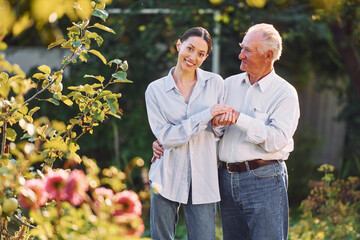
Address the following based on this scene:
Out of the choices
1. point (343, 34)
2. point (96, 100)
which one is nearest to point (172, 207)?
point (96, 100)

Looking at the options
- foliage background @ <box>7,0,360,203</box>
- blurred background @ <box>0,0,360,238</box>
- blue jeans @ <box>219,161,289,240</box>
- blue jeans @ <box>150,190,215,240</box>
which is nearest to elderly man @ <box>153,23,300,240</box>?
blue jeans @ <box>219,161,289,240</box>

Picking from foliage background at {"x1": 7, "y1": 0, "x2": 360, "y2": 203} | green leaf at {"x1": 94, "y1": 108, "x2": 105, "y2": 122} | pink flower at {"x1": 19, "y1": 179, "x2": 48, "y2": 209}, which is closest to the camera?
pink flower at {"x1": 19, "y1": 179, "x2": 48, "y2": 209}

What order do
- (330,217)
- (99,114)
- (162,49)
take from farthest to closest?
(162,49)
(330,217)
(99,114)

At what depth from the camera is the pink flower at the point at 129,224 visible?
1.62 meters

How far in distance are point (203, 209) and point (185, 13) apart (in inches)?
129

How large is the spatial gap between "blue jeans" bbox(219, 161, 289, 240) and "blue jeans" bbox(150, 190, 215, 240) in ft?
0.50

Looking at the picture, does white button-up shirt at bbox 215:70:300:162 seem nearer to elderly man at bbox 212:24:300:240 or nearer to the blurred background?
elderly man at bbox 212:24:300:240

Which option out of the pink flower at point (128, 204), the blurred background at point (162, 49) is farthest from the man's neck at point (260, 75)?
the blurred background at point (162, 49)

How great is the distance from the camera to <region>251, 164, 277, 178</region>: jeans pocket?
2.66 m

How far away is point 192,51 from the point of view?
2.64 m

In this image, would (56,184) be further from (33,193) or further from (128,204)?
(128,204)

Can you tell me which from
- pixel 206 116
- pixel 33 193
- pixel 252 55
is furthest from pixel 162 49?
pixel 33 193

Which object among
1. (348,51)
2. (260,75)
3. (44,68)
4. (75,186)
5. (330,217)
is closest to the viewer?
(75,186)

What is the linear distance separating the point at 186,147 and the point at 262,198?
0.45 m
